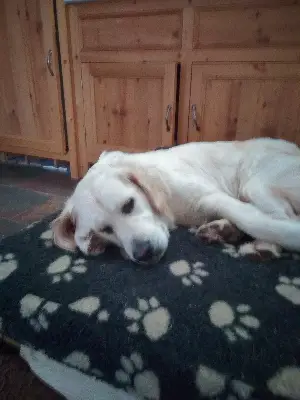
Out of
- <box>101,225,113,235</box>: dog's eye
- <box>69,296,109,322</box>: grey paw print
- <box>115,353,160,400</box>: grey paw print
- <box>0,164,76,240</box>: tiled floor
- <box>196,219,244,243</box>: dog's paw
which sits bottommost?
<box>0,164,76,240</box>: tiled floor

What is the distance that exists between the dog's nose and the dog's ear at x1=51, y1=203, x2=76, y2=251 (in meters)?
0.34

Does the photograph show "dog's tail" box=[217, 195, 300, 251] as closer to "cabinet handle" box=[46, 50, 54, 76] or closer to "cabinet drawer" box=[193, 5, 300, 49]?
"cabinet drawer" box=[193, 5, 300, 49]

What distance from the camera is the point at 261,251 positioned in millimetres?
1151

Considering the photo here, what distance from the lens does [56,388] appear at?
3.24 feet

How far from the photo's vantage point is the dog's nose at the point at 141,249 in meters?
1.10

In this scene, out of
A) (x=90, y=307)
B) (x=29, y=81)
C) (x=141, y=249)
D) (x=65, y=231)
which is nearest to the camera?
(x=90, y=307)

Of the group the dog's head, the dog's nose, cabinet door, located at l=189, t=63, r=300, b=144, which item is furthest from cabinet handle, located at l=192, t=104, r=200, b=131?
the dog's nose

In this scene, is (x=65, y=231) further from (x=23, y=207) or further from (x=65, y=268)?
(x=23, y=207)

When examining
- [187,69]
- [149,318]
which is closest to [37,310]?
[149,318]

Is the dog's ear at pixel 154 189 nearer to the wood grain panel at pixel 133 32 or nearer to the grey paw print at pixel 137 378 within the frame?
the grey paw print at pixel 137 378

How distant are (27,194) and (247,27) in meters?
2.03

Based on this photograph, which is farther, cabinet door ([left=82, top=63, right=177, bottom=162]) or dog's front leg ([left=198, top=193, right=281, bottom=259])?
cabinet door ([left=82, top=63, right=177, bottom=162])

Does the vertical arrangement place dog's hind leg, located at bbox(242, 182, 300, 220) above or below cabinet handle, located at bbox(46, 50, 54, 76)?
below

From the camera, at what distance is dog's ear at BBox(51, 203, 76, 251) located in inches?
51.9
